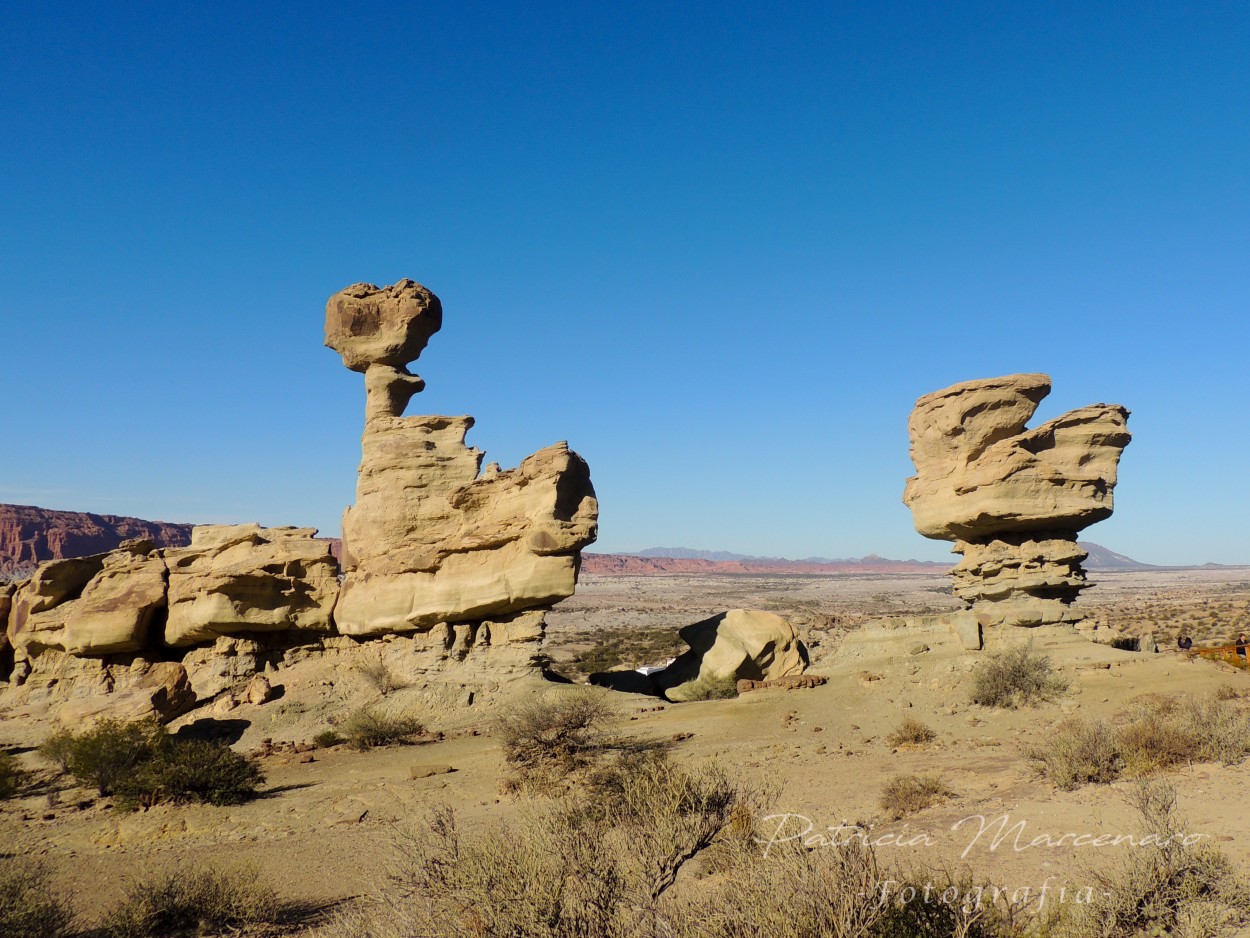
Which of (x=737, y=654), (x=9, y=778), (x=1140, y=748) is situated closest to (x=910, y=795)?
(x=1140, y=748)

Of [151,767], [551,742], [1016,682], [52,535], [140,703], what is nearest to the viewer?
[151,767]

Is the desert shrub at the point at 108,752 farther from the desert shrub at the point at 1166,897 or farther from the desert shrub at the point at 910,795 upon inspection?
the desert shrub at the point at 1166,897

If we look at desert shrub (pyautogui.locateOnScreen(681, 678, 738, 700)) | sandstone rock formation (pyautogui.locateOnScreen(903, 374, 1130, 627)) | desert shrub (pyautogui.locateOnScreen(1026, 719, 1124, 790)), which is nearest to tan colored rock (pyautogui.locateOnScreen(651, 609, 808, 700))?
desert shrub (pyautogui.locateOnScreen(681, 678, 738, 700))

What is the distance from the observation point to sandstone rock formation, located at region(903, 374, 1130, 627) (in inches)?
702

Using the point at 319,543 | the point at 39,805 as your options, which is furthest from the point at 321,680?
the point at 39,805

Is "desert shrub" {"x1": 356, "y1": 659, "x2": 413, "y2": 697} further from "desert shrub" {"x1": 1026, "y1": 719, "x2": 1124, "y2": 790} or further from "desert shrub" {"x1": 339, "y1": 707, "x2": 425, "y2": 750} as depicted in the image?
"desert shrub" {"x1": 1026, "y1": 719, "x2": 1124, "y2": 790}

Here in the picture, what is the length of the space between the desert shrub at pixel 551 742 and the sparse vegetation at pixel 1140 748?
6316 millimetres

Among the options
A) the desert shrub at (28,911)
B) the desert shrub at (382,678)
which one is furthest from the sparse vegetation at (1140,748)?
the desert shrub at (382,678)

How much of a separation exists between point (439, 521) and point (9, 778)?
28.2ft

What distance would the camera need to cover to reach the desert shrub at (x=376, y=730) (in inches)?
588

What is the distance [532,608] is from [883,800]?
968 centimetres

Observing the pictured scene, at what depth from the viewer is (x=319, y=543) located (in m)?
18.9

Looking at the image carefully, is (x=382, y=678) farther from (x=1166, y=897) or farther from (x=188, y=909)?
(x=1166, y=897)

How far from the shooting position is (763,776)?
1087cm
